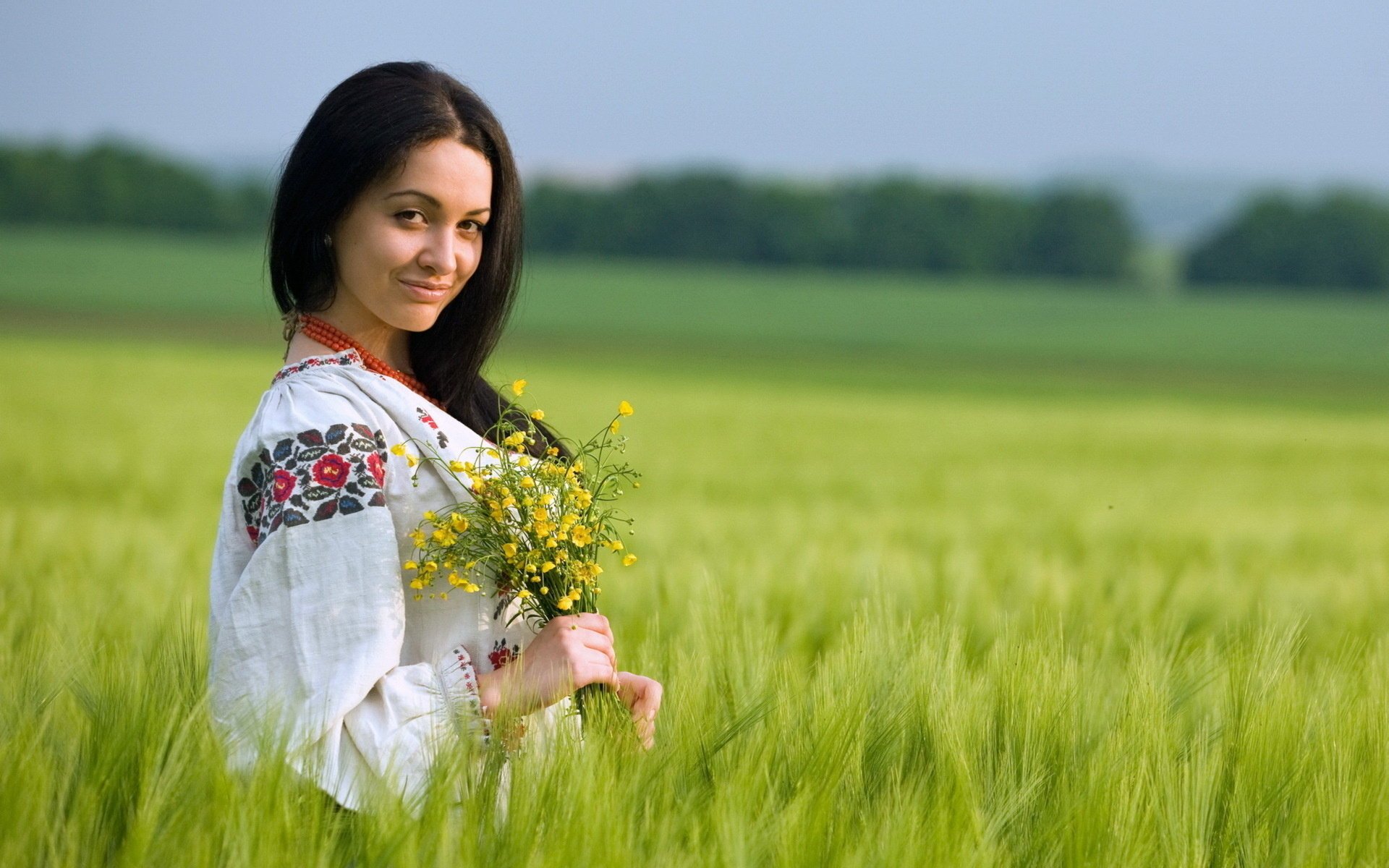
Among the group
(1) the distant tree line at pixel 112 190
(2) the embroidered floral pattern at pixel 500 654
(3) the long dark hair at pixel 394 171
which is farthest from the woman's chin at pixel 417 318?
(1) the distant tree line at pixel 112 190

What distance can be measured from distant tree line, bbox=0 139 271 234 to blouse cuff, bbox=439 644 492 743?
5055 cm

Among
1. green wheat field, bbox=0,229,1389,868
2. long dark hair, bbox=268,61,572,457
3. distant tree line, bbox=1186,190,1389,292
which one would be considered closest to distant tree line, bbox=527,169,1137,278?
distant tree line, bbox=1186,190,1389,292

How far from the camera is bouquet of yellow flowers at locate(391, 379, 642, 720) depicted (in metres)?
1.75

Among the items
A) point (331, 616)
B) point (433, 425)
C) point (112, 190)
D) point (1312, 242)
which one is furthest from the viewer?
point (1312, 242)

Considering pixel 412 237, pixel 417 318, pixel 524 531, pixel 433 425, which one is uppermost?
pixel 412 237

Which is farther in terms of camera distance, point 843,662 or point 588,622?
point 843,662

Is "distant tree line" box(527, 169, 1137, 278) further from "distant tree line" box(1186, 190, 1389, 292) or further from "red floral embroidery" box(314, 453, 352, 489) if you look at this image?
"red floral embroidery" box(314, 453, 352, 489)

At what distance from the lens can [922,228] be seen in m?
58.7

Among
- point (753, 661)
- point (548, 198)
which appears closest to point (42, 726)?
point (753, 661)

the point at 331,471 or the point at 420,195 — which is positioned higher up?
the point at 420,195

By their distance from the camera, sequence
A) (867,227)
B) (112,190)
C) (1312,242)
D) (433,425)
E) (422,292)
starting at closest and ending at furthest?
(433,425) → (422,292) → (112,190) → (1312,242) → (867,227)

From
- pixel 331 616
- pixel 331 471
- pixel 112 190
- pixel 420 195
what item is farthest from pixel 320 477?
pixel 112 190

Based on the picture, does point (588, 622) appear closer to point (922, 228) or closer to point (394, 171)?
point (394, 171)

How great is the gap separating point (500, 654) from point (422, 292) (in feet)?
1.72
